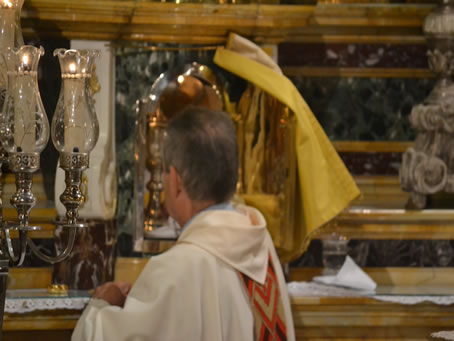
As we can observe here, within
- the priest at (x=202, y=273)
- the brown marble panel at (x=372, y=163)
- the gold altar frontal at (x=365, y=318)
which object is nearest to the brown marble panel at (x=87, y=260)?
the gold altar frontal at (x=365, y=318)

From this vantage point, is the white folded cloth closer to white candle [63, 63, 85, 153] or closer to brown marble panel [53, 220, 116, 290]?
brown marble panel [53, 220, 116, 290]

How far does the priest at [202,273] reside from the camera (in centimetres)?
373

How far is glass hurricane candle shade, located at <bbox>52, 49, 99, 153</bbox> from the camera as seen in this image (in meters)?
2.52

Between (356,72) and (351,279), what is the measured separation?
1.41 m

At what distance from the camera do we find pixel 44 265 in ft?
16.7

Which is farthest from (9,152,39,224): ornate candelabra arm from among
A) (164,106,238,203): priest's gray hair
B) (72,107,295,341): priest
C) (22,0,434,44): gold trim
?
(22,0,434,44): gold trim

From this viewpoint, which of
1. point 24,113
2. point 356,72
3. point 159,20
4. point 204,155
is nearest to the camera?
point 24,113

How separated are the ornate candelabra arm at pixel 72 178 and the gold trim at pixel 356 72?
11.0ft

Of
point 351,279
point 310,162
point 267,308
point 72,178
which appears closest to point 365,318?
point 351,279

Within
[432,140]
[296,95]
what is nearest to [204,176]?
[296,95]

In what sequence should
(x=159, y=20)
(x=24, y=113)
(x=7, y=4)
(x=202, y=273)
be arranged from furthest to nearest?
(x=159, y=20) < (x=202, y=273) < (x=7, y=4) < (x=24, y=113)

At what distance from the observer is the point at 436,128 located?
530 cm

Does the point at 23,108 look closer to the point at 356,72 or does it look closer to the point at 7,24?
the point at 7,24

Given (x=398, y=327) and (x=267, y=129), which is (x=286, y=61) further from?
(x=398, y=327)
